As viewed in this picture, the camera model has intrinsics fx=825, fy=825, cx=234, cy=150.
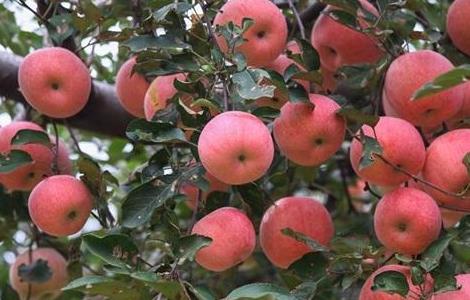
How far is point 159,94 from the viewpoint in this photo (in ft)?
4.53

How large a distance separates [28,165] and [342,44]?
608 millimetres

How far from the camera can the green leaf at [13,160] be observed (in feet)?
4.48

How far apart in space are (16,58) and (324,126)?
80 centimetres

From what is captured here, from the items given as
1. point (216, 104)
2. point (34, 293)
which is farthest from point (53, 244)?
point (216, 104)

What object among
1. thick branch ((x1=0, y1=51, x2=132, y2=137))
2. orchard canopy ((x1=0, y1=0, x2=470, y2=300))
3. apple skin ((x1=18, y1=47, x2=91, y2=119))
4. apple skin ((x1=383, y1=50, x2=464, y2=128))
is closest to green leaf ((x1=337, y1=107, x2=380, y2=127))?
orchard canopy ((x1=0, y1=0, x2=470, y2=300))

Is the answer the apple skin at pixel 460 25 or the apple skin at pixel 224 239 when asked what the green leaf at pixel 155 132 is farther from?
the apple skin at pixel 460 25

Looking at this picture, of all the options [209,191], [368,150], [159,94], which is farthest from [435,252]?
[159,94]

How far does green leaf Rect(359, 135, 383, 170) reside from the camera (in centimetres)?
116

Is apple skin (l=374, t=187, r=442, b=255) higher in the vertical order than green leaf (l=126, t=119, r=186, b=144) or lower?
lower

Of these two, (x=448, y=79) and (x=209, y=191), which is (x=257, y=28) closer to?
(x=209, y=191)

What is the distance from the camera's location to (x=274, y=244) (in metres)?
1.33

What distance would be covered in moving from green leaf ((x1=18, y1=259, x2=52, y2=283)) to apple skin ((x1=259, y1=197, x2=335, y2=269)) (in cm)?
53

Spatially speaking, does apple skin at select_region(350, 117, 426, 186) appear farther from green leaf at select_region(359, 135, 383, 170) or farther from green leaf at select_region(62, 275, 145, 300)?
green leaf at select_region(62, 275, 145, 300)

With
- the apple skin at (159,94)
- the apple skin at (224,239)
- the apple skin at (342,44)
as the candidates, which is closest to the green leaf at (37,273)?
the apple skin at (159,94)
